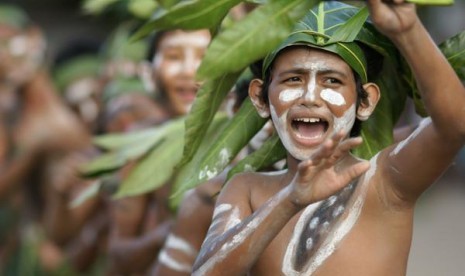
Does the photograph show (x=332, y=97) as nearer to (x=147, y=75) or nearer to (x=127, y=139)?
(x=127, y=139)

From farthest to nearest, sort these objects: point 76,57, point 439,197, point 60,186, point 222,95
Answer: point 76,57 < point 439,197 < point 60,186 < point 222,95

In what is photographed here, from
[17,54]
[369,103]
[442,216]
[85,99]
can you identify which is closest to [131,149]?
[369,103]

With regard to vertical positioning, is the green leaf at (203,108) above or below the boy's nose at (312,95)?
below

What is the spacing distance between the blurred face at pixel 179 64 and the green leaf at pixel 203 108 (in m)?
3.42

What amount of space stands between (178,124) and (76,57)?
6332 millimetres

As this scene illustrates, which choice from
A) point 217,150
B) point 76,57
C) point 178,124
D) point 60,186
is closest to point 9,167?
point 60,186

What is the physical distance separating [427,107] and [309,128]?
0.39 m

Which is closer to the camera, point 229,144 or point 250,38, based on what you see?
point 250,38

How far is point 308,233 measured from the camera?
14.1 ft

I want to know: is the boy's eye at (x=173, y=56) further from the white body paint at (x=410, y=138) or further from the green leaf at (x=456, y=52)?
the white body paint at (x=410, y=138)

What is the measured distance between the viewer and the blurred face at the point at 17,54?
10.8 meters

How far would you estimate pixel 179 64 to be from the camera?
818 cm

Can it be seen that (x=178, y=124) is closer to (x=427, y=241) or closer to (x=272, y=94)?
(x=272, y=94)

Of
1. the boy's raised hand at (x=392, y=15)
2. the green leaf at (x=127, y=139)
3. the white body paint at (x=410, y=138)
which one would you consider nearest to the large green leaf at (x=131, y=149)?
the green leaf at (x=127, y=139)
